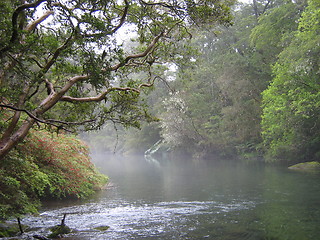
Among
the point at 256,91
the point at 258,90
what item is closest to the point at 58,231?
the point at 258,90

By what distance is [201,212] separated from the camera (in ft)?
36.3

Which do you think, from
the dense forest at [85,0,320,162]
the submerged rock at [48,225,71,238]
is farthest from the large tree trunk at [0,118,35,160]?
the dense forest at [85,0,320,162]

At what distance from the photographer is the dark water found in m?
8.47

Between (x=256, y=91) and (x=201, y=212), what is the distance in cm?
2282

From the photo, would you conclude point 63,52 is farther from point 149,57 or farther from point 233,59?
point 233,59

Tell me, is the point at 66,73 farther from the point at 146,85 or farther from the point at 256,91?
the point at 256,91

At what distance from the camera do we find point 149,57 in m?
9.99

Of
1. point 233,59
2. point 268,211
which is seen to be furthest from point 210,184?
point 233,59

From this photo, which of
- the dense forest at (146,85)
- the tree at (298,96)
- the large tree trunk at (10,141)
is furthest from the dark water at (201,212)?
the tree at (298,96)

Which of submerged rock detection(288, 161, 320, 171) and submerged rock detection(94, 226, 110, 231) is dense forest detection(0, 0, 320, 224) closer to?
submerged rock detection(288, 161, 320, 171)

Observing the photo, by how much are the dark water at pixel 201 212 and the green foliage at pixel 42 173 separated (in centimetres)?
71

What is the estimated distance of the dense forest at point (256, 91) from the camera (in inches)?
789

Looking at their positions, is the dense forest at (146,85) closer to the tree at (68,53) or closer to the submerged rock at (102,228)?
the tree at (68,53)

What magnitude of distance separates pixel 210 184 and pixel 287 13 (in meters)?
16.2
